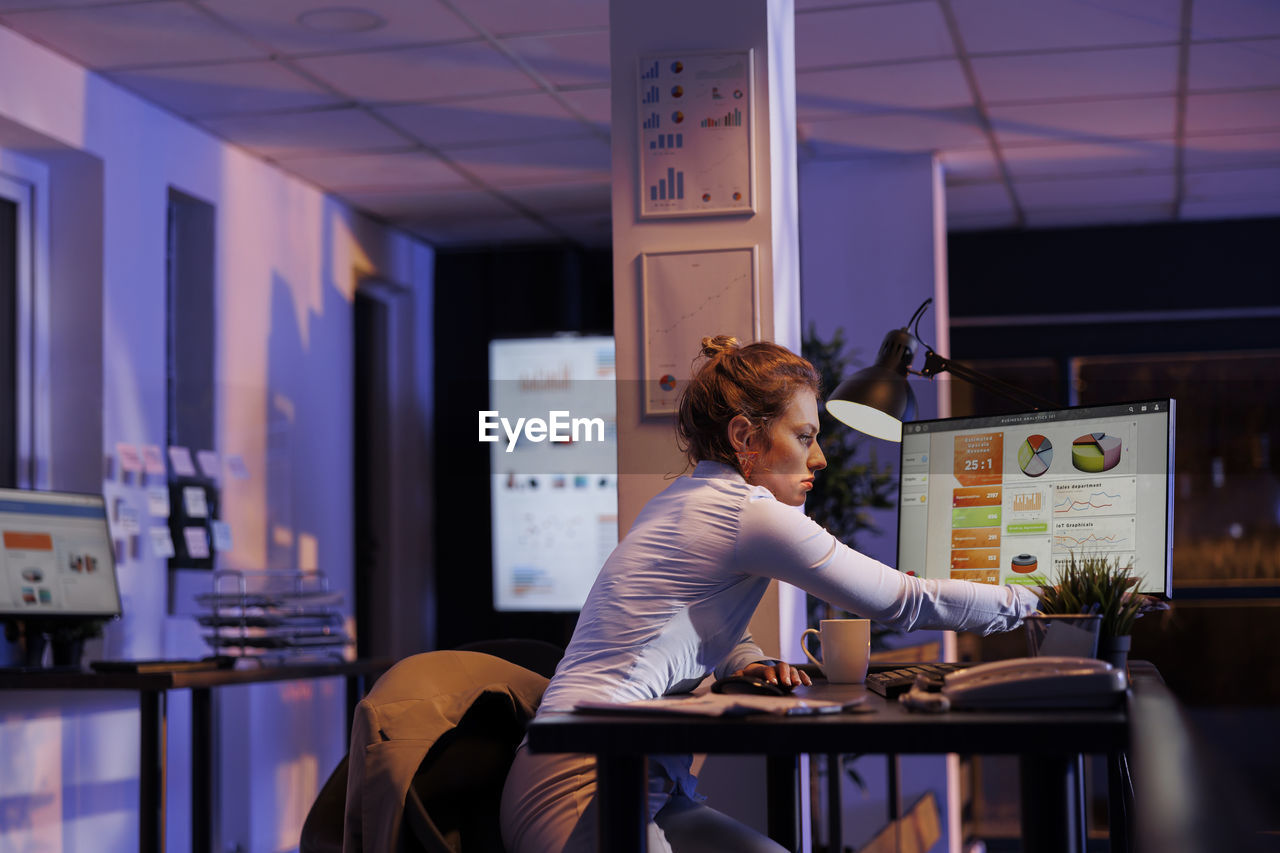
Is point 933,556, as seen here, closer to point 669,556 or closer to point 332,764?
point 669,556

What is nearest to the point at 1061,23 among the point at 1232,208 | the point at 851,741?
the point at 1232,208

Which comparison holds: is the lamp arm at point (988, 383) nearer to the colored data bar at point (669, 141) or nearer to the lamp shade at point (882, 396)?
the lamp shade at point (882, 396)

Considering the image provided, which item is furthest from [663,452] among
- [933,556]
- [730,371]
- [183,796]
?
[183,796]

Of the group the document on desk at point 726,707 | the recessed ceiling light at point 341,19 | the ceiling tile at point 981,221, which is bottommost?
the document on desk at point 726,707

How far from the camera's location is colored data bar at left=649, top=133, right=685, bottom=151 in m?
3.17

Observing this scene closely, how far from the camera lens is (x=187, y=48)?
4305 millimetres

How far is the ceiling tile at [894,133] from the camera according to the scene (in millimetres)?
5207

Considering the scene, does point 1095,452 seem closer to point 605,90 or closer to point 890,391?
point 890,391

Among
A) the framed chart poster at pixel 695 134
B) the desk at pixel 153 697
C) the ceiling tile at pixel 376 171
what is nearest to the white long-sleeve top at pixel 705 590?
the framed chart poster at pixel 695 134

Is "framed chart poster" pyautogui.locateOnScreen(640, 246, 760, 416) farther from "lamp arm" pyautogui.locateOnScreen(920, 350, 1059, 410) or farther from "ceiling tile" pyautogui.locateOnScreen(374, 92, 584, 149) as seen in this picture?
"ceiling tile" pyautogui.locateOnScreen(374, 92, 584, 149)

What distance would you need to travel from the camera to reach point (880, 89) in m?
4.85

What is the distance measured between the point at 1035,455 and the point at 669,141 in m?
1.20

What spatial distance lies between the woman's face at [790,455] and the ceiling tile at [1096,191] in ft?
14.2

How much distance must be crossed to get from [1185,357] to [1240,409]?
14.2 inches
